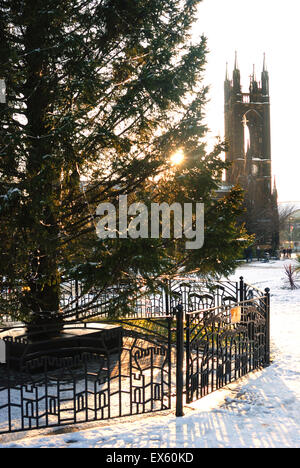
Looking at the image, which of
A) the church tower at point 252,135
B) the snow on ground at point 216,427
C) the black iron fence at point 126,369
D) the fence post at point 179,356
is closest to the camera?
the snow on ground at point 216,427

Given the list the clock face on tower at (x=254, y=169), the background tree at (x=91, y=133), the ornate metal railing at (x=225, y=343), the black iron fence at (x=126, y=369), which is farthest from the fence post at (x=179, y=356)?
the clock face on tower at (x=254, y=169)

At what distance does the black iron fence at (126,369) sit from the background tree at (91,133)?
1.01 meters

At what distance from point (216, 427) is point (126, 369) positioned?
8.87ft

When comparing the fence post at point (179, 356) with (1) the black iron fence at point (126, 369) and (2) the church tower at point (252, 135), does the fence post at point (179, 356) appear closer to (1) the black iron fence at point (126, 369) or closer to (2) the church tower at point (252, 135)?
(1) the black iron fence at point (126, 369)

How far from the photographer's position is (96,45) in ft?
23.0

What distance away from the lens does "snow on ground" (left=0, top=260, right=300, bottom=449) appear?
3861 millimetres

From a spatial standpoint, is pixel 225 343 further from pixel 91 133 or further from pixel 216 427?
pixel 91 133

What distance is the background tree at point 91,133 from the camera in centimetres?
587

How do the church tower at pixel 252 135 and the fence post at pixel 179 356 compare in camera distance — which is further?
the church tower at pixel 252 135

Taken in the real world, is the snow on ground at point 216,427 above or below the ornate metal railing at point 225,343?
below

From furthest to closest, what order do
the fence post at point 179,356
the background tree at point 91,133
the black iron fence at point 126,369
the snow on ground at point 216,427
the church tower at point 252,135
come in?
the church tower at point 252,135 < the background tree at point 91,133 < the fence post at point 179,356 < the black iron fence at point 126,369 < the snow on ground at point 216,427

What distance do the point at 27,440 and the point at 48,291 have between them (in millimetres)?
3498
